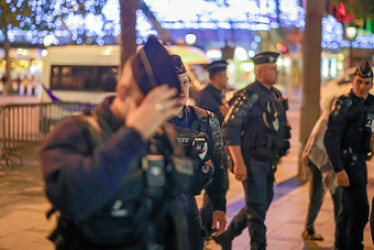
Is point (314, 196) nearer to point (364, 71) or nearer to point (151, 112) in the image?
point (364, 71)

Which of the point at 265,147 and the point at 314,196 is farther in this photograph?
the point at 314,196

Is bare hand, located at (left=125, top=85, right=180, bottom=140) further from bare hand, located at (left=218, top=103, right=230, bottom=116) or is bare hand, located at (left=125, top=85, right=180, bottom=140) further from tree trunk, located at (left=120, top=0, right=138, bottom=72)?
tree trunk, located at (left=120, top=0, right=138, bottom=72)

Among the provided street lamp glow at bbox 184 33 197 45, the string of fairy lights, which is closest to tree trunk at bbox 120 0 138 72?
the string of fairy lights

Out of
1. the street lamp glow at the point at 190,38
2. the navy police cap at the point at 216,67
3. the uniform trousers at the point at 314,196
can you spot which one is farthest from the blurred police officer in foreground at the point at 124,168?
the street lamp glow at the point at 190,38

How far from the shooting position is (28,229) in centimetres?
711

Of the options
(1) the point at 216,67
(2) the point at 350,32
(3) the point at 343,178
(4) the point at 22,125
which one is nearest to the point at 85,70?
(4) the point at 22,125

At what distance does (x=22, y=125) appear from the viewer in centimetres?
1338

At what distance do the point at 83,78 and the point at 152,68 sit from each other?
16.9 m

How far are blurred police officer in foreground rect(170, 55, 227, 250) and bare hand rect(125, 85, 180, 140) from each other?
4.39ft

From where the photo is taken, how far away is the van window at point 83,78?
18.6 m

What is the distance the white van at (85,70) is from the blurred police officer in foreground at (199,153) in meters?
13.9

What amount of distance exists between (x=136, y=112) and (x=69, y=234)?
1.91 ft

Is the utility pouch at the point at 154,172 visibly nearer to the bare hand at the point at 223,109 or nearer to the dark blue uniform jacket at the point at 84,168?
the dark blue uniform jacket at the point at 84,168

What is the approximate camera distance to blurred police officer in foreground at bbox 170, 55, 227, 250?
3.74m
